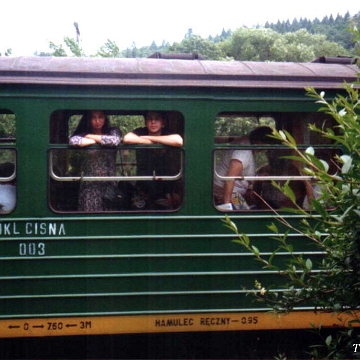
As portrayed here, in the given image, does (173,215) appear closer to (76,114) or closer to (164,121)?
(164,121)

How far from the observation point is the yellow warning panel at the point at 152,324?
527cm

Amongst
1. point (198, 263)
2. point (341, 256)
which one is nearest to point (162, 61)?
point (198, 263)

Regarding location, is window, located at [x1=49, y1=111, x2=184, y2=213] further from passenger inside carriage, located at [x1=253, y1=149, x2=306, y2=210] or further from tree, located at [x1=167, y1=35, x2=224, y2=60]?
tree, located at [x1=167, y1=35, x2=224, y2=60]

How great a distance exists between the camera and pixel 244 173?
5.45 meters

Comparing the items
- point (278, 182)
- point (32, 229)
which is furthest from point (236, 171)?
point (32, 229)

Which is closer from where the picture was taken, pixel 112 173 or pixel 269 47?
pixel 112 173

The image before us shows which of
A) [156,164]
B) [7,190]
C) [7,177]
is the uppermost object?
[156,164]

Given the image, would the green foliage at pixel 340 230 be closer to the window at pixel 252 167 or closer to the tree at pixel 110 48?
the window at pixel 252 167

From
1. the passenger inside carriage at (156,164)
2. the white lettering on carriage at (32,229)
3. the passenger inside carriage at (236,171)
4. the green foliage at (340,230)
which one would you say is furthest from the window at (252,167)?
the green foliage at (340,230)

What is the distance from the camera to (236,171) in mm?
5434

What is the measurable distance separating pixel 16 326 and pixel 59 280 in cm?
51

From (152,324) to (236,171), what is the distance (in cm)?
147

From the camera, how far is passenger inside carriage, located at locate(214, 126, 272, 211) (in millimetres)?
5438

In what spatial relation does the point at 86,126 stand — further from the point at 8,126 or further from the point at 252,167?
the point at 252,167
